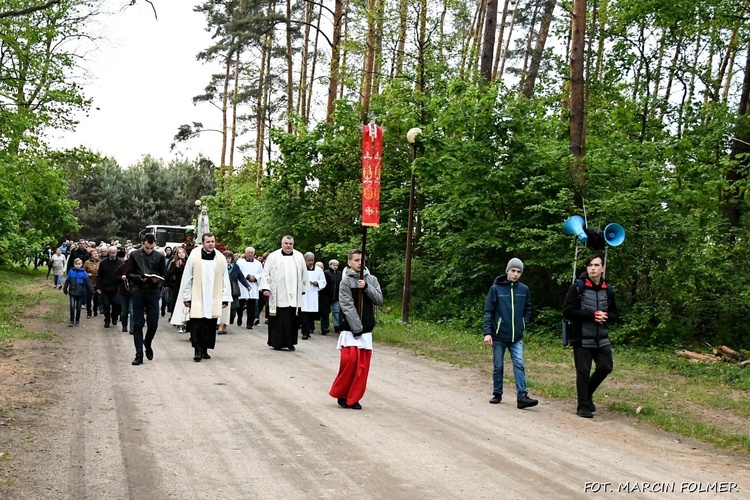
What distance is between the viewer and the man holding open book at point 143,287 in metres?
12.6

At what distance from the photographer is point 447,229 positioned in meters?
21.6

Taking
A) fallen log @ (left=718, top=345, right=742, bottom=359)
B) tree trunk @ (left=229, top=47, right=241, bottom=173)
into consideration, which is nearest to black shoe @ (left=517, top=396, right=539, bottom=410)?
fallen log @ (left=718, top=345, right=742, bottom=359)

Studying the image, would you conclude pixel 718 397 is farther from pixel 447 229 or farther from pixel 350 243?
pixel 350 243

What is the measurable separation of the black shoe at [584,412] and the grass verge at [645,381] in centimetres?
55

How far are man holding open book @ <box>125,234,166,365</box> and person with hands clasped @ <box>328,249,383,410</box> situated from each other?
13.9ft

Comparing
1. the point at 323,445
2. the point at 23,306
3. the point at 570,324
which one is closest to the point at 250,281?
the point at 23,306

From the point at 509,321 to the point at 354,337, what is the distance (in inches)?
80.2

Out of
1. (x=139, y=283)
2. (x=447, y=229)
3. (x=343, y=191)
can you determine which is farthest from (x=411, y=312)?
(x=139, y=283)

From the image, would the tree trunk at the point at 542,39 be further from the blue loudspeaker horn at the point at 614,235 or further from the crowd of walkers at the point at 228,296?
the blue loudspeaker horn at the point at 614,235

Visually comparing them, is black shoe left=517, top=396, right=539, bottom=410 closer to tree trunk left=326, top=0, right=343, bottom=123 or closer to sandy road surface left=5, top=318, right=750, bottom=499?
sandy road surface left=5, top=318, right=750, bottom=499

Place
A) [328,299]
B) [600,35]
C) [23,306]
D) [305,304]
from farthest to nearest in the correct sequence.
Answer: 1. [600,35]
2. [23,306]
3. [328,299]
4. [305,304]

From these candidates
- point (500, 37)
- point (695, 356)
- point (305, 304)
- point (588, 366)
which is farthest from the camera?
point (500, 37)

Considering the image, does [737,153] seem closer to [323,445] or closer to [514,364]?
[514,364]

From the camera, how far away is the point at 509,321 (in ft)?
33.5
